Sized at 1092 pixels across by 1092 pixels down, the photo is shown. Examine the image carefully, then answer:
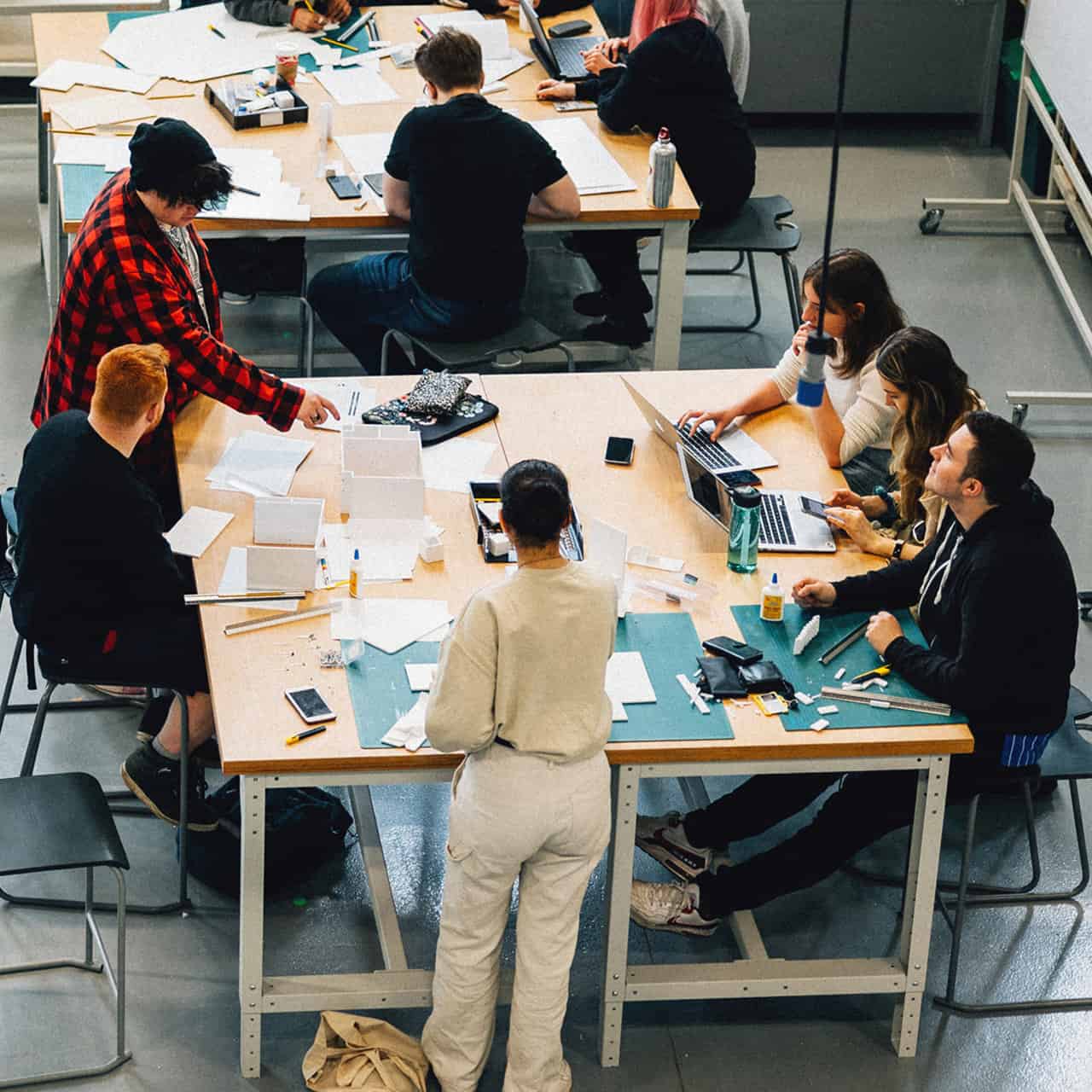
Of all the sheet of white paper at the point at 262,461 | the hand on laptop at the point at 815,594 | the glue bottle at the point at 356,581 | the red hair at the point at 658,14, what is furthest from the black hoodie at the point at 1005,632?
the red hair at the point at 658,14

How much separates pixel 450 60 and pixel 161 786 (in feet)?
7.62

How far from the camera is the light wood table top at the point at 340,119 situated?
5.39 metres

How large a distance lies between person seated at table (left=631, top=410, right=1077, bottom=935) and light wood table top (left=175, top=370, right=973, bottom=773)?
15cm

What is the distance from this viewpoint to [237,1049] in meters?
3.62

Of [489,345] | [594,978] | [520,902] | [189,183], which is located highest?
[189,183]

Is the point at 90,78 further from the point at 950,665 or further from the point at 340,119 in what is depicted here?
the point at 950,665

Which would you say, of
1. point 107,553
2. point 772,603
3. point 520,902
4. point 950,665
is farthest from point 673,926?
point 107,553

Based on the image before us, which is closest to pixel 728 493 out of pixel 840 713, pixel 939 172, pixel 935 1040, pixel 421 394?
pixel 840 713

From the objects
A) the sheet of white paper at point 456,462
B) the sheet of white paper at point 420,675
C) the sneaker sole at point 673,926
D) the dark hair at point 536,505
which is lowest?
the sneaker sole at point 673,926

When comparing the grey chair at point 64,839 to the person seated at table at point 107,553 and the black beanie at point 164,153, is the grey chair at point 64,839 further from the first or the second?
the black beanie at point 164,153

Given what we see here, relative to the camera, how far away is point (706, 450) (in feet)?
14.5

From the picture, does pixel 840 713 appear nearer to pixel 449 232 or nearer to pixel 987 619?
pixel 987 619

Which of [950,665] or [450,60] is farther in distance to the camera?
[450,60]

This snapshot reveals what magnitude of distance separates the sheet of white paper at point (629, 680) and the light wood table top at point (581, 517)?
0.15 meters
